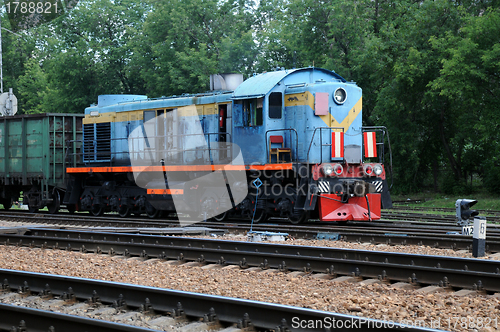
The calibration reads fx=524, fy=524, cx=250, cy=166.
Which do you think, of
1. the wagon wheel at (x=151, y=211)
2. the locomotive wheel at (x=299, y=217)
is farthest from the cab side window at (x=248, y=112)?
the wagon wheel at (x=151, y=211)

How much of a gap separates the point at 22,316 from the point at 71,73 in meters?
32.3

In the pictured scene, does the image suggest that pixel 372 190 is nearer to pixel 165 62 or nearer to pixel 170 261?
pixel 170 261

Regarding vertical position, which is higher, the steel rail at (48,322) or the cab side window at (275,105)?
the cab side window at (275,105)

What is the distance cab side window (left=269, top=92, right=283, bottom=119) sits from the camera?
13.3 metres

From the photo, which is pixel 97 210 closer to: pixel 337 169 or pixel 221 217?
pixel 221 217

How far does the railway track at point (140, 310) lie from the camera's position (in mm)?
4594

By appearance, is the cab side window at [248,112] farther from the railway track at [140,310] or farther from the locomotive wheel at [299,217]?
the railway track at [140,310]

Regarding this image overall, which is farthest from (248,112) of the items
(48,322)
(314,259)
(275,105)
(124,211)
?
(48,322)

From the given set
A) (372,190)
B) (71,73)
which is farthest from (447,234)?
(71,73)

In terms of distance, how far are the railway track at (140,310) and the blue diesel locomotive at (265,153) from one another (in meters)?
7.09

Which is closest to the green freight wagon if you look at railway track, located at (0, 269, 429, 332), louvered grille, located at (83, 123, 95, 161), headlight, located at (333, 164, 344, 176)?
louvered grille, located at (83, 123, 95, 161)

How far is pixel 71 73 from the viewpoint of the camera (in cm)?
3494

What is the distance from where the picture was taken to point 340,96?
13641mm

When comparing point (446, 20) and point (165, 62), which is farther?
point (165, 62)
